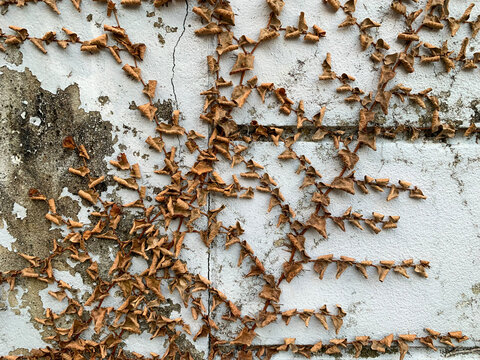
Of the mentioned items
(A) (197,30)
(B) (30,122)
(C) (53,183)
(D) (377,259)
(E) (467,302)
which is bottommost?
(E) (467,302)

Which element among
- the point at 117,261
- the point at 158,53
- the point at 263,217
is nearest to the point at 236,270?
the point at 263,217

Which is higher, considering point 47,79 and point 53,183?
point 47,79

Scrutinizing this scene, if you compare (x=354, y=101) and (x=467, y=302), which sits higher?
(x=354, y=101)

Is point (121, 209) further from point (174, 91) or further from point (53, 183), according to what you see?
point (174, 91)

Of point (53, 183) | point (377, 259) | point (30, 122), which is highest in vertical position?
point (30, 122)

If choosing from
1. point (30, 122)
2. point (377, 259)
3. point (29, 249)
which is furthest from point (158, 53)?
point (377, 259)

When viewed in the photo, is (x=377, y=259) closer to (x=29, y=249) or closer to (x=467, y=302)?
(x=467, y=302)
